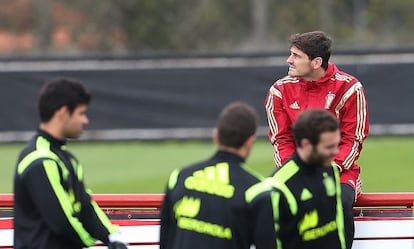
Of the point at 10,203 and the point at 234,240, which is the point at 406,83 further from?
the point at 234,240

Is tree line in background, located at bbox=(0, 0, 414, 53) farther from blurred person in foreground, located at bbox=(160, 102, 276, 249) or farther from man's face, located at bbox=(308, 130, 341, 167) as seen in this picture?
blurred person in foreground, located at bbox=(160, 102, 276, 249)

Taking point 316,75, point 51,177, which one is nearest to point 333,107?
point 316,75

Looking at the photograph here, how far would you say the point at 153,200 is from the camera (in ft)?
22.9

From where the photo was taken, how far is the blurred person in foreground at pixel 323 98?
6.63 metres

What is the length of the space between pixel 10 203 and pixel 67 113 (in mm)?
1838

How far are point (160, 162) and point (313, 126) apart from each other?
12086 mm

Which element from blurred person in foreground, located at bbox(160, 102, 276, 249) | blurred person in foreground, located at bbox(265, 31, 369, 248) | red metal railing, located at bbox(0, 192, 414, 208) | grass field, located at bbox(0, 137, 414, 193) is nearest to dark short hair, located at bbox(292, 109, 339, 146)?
blurred person in foreground, located at bbox(160, 102, 276, 249)

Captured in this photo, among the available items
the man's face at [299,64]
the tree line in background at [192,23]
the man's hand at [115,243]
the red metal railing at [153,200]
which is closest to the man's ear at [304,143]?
the man's hand at [115,243]

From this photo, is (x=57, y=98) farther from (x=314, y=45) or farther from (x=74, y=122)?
(x=314, y=45)

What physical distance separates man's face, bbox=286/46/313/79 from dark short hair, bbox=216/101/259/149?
1.62 meters

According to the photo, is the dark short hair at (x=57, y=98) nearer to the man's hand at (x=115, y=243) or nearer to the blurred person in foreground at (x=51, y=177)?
the blurred person in foreground at (x=51, y=177)

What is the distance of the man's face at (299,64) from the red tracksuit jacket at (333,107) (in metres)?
0.09

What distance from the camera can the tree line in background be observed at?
126 ft

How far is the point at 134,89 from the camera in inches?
749
